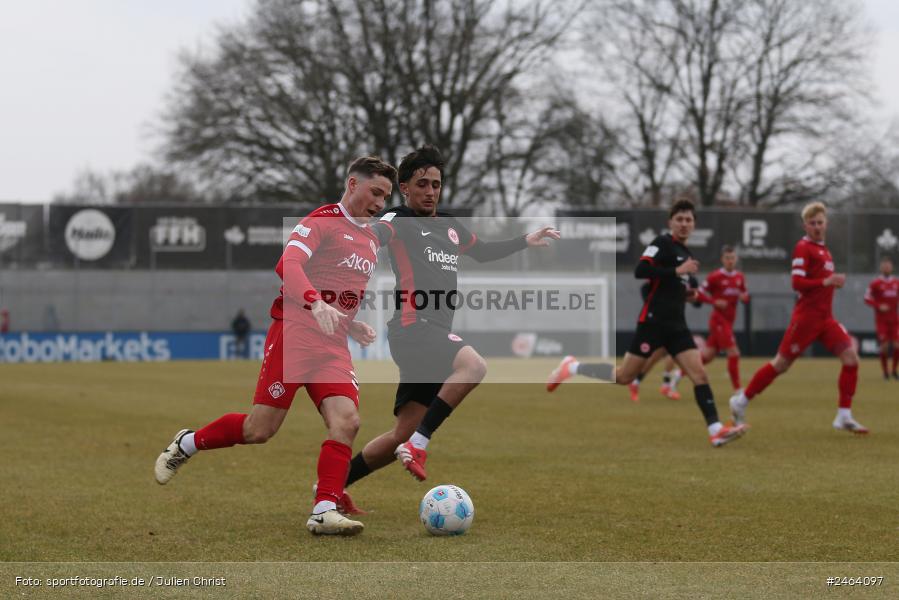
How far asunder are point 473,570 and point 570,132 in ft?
124

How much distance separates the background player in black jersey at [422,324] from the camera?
700cm

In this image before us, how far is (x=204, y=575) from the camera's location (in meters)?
5.10

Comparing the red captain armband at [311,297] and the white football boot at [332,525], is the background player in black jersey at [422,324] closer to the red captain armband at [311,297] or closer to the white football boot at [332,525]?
the white football boot at [332,525]

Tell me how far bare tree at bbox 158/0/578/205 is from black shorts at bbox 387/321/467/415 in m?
34.7

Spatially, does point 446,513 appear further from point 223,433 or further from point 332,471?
point 223,433

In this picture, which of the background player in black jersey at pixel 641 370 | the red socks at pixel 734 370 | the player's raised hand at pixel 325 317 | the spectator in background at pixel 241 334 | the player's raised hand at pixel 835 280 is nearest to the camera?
the player's raised hand at pixel 325 317

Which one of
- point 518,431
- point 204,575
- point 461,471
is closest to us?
point 204,575

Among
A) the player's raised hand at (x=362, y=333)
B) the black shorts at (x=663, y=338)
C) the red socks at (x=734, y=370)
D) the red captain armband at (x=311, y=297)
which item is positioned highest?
the red captain armband at (x=311, y=297)

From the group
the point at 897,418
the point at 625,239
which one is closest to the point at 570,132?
the point at 625,239

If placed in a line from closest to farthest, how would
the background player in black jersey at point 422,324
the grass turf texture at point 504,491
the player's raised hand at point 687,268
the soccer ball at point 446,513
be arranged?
the grass turf texture at point 504,491, the soccer ball at point 446,513, the background player in black jersey at point 422,324, the player's raised hand at point 687,268

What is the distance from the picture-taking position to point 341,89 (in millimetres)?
41406

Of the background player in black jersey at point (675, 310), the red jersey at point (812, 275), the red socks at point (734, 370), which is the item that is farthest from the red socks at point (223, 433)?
the red socks at point (734, 370)

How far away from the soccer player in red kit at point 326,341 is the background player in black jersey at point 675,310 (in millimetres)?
4761

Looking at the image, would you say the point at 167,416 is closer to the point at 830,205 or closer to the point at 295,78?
the point at 295,78
